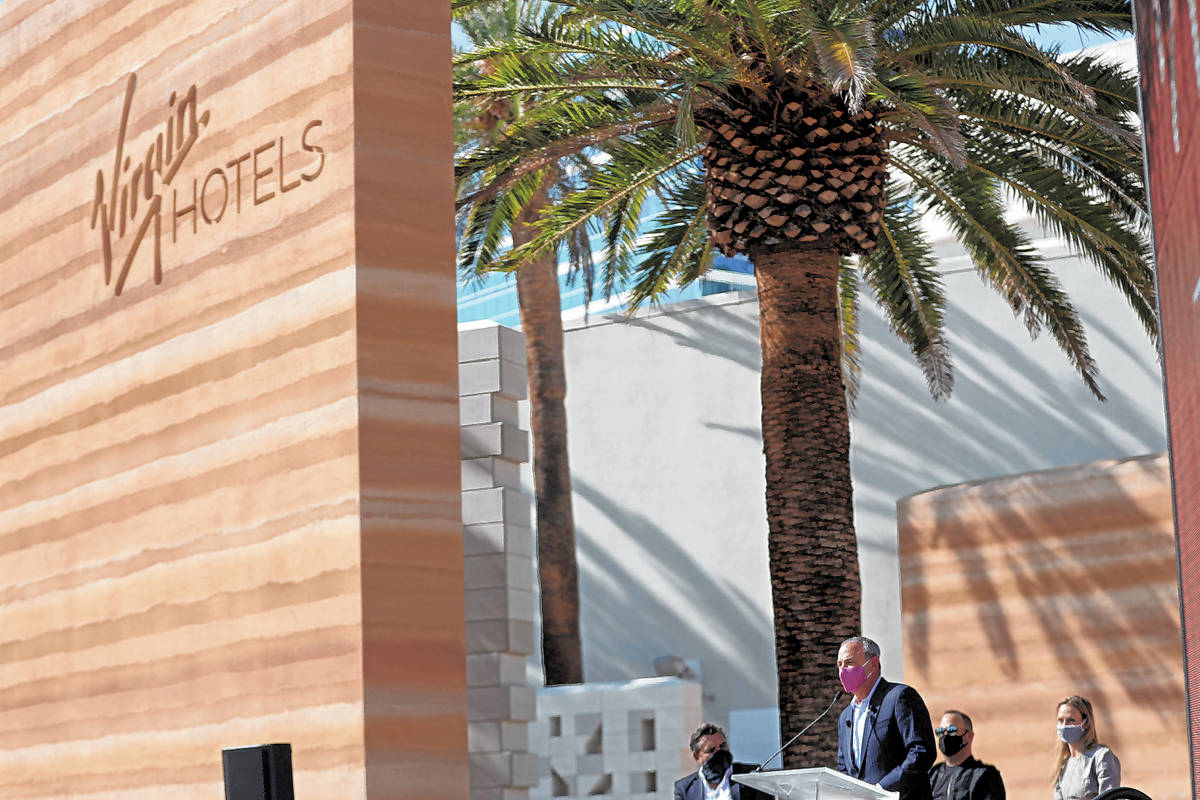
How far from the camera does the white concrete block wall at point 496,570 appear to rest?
12375mm

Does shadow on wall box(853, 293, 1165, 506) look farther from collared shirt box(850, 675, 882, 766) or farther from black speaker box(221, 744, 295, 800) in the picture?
black speaker box(221, 744, 295, 800)

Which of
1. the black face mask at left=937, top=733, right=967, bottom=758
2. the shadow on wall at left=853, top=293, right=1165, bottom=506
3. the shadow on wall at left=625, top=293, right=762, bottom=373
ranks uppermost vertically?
the shadow on wall at left=625, top=293, right=762, bottom=373

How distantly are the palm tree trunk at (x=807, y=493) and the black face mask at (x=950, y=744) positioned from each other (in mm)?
2853

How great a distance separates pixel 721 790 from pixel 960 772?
1.22 m

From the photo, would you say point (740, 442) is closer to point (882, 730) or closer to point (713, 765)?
point (713, 765)

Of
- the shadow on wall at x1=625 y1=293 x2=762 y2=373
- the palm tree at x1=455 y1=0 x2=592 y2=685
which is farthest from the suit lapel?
the shadow on wall at x1=625 y1=293 x2=762 y2=373

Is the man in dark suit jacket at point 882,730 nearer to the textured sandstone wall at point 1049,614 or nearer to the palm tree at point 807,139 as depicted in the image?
the palm tree at point 807,139

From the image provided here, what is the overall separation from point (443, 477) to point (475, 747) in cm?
→ 695

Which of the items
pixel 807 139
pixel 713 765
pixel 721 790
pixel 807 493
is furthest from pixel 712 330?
pixel 721 790

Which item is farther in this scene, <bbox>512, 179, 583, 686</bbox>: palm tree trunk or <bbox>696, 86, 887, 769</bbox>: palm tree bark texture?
<bbox>512, 179, 583, 686</bbox>: palm tree trunk

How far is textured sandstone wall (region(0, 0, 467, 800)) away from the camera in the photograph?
579 centimetres

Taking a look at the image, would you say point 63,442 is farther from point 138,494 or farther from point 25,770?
point 25,770

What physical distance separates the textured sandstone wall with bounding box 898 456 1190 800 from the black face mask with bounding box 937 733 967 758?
541cm

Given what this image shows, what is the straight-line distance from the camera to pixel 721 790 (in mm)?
8914
